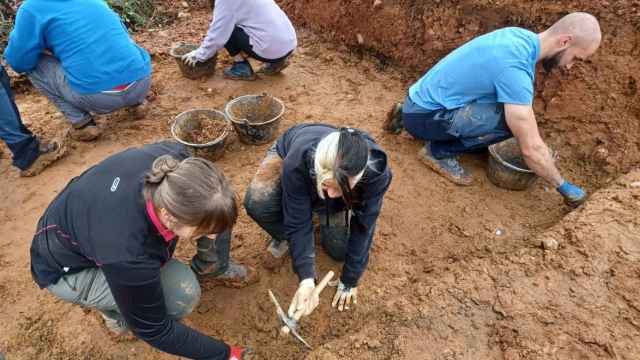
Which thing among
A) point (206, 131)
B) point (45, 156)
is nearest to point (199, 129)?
point (206, 131)

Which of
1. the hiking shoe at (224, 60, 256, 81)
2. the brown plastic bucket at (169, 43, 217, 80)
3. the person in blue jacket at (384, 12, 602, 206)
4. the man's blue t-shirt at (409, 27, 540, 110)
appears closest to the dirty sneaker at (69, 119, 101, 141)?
the brown plastic bucket at (169, 43, 217, 80)

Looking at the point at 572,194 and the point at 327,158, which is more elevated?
the point at 327,158

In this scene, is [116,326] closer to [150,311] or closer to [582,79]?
[150,311]

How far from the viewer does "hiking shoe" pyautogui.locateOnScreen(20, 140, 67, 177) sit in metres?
3.27

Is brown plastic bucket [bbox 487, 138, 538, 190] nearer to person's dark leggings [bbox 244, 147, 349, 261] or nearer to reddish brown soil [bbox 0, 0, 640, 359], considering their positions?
reddish brown soil [bbox 0, 0, 640, 359]

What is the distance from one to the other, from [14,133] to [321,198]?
101 inches

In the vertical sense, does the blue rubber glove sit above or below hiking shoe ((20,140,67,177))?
above

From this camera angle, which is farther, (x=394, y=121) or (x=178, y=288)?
(x=394, y=121)

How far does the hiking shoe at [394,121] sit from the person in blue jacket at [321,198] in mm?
1362

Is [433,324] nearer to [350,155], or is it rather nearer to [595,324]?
[595,324]

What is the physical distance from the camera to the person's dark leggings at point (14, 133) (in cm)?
297

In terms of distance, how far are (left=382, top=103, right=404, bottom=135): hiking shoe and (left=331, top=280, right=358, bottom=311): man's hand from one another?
1.68 meters

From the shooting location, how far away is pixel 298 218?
210 centimetres

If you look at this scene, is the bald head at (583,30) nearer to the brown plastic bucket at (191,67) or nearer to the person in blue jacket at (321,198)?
the person in blue jacket at (321,198)
